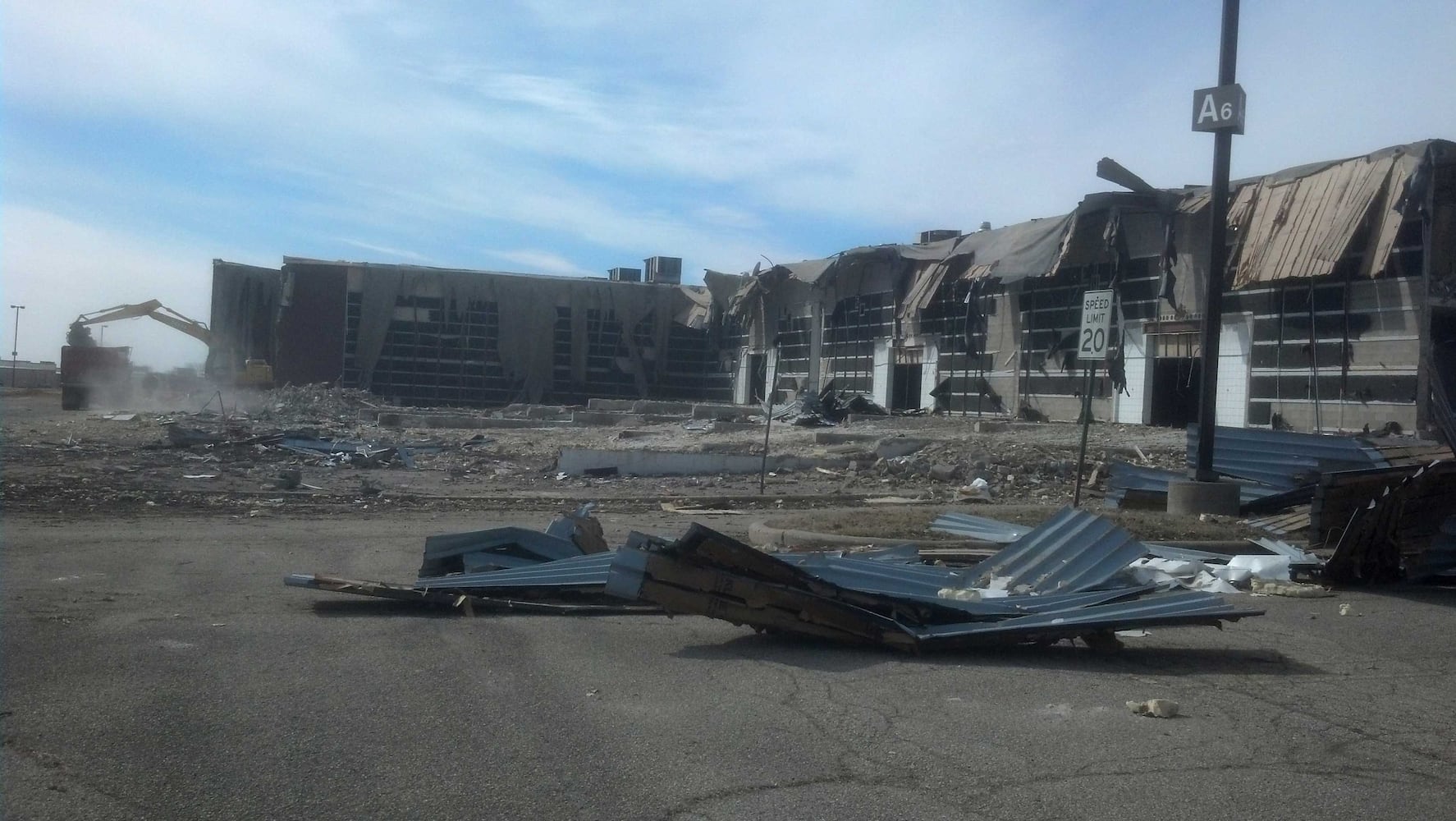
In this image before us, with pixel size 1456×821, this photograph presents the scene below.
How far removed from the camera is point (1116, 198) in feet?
81.0

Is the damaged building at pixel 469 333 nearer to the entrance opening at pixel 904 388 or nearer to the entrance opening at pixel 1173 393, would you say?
the entrance opening at pixel 904 388

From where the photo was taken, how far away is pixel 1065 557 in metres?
8.84

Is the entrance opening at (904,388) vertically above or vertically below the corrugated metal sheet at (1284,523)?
above

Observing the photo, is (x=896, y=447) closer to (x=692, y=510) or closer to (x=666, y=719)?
(x=692, y=510)

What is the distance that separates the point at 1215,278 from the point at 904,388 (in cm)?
2155

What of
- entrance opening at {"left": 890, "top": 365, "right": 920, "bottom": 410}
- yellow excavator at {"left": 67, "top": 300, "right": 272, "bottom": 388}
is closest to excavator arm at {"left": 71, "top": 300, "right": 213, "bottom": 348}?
yellow excavator at {"left": 67, "top": 300, "right": 272, "bottom": 388}

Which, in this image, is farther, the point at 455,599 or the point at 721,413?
the point at 721,413

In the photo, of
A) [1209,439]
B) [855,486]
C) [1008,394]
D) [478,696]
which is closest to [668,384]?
[1008,394]

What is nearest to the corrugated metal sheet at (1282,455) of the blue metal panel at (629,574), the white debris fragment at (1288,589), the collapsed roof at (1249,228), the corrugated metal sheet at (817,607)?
the white debris fragment at (1288,589)

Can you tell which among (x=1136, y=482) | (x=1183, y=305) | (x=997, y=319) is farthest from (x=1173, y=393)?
(x=1136, y=482)

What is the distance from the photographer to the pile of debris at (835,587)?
7.15 meters

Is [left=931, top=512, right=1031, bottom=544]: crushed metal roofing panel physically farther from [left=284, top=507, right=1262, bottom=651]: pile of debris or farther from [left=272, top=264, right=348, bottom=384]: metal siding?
[left=272, top=264, right=348, bottom=384]: metal siding

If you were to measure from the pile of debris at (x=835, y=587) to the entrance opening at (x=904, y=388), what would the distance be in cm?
2452

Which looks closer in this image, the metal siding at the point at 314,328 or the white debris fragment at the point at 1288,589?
the white debris fragment at the point at 1288,589
